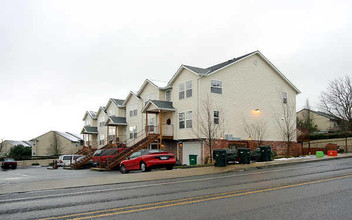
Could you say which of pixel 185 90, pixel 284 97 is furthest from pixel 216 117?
pixel 284 97

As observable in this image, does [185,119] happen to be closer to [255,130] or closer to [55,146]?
[255,130]

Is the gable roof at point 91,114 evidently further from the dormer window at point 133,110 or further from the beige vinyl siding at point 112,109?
the dormer window at point 133,110

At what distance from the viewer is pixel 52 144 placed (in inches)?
2682

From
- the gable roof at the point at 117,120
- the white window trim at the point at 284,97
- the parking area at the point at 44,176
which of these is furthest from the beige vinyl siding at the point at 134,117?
the white window trim at the point at 284,97

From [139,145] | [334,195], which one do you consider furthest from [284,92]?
[334,195]

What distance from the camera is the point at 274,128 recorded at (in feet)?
111

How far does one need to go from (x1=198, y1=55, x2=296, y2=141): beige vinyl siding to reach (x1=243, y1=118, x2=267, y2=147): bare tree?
1.31ft

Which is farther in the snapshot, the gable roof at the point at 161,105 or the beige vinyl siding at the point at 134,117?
the beige vinyl siding at the point at 134,117

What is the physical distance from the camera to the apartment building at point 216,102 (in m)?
29.4

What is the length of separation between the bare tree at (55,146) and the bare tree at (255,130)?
151ft

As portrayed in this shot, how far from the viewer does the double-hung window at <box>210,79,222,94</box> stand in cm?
2975

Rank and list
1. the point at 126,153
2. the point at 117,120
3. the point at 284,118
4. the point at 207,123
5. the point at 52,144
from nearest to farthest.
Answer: the point at 126,153
the point at 207,123
the point at 284,118
the point at 117,120
the point at 52,144

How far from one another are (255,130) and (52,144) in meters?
49.4

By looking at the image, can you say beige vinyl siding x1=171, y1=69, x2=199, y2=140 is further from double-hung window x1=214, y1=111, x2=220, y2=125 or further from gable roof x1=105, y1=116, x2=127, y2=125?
gable roof x1=105, y1=116, x2=127, y2=125
